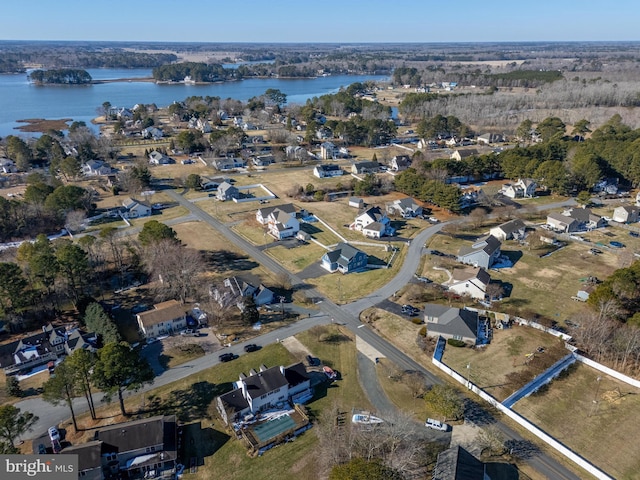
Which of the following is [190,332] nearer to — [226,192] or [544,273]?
[226,192]

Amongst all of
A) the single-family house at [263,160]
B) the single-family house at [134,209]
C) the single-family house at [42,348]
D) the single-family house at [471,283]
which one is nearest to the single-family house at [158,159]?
the single-family house at [263,160]

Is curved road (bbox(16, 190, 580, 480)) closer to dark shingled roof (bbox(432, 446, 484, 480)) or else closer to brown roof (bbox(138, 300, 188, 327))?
dark shingled roof (bbox(432, 446, 484, 480))

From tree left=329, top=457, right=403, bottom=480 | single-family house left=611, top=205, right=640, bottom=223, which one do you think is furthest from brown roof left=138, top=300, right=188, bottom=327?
single-family house left=611, top=205, right=640, bottom=223

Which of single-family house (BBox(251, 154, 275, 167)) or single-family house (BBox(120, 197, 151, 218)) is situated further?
single-family house (BBox(251, 154, 275, 167))

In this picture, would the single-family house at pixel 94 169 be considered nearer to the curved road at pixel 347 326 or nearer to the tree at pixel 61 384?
the curved road at pixel 347 326

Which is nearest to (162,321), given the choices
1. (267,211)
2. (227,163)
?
(267,211)
